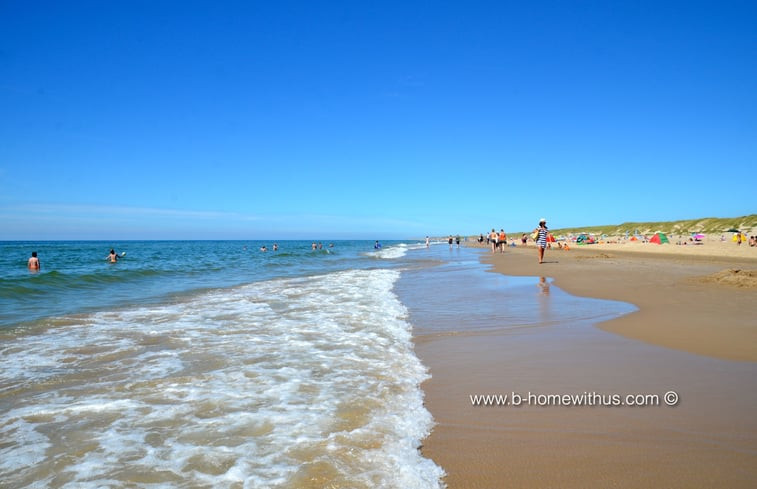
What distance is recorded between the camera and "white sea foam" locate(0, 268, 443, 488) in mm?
2602

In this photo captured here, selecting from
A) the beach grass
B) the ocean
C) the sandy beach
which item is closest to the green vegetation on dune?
the beach grass

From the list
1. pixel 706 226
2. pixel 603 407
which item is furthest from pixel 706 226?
pixel 603 407

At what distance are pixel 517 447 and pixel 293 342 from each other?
397 cm

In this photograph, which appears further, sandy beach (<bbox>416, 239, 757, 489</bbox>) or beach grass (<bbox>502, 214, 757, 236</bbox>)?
beach grass (<bbox>502, 214, 757, 236</bbox>)

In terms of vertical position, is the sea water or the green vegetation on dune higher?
the green vegetation on dune

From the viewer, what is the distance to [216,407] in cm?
364

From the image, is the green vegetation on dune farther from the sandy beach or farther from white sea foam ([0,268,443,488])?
white sea foam ([0,268,443,488])

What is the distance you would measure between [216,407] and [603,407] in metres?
3.42

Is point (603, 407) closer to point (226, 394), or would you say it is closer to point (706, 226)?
point (226, 394)

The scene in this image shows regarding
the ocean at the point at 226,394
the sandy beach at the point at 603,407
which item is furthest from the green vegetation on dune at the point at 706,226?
the ocean at the point at 226,394

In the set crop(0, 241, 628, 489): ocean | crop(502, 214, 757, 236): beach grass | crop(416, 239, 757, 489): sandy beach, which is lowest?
crop(0, 241, 628, 489): ocean

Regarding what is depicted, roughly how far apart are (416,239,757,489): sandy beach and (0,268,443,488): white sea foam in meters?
0.36

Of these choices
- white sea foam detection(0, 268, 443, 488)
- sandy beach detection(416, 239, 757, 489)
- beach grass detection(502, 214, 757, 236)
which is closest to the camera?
sandy beach detection(416, 239, 757, 489)

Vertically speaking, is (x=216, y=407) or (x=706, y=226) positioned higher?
(x=706, y=226)
